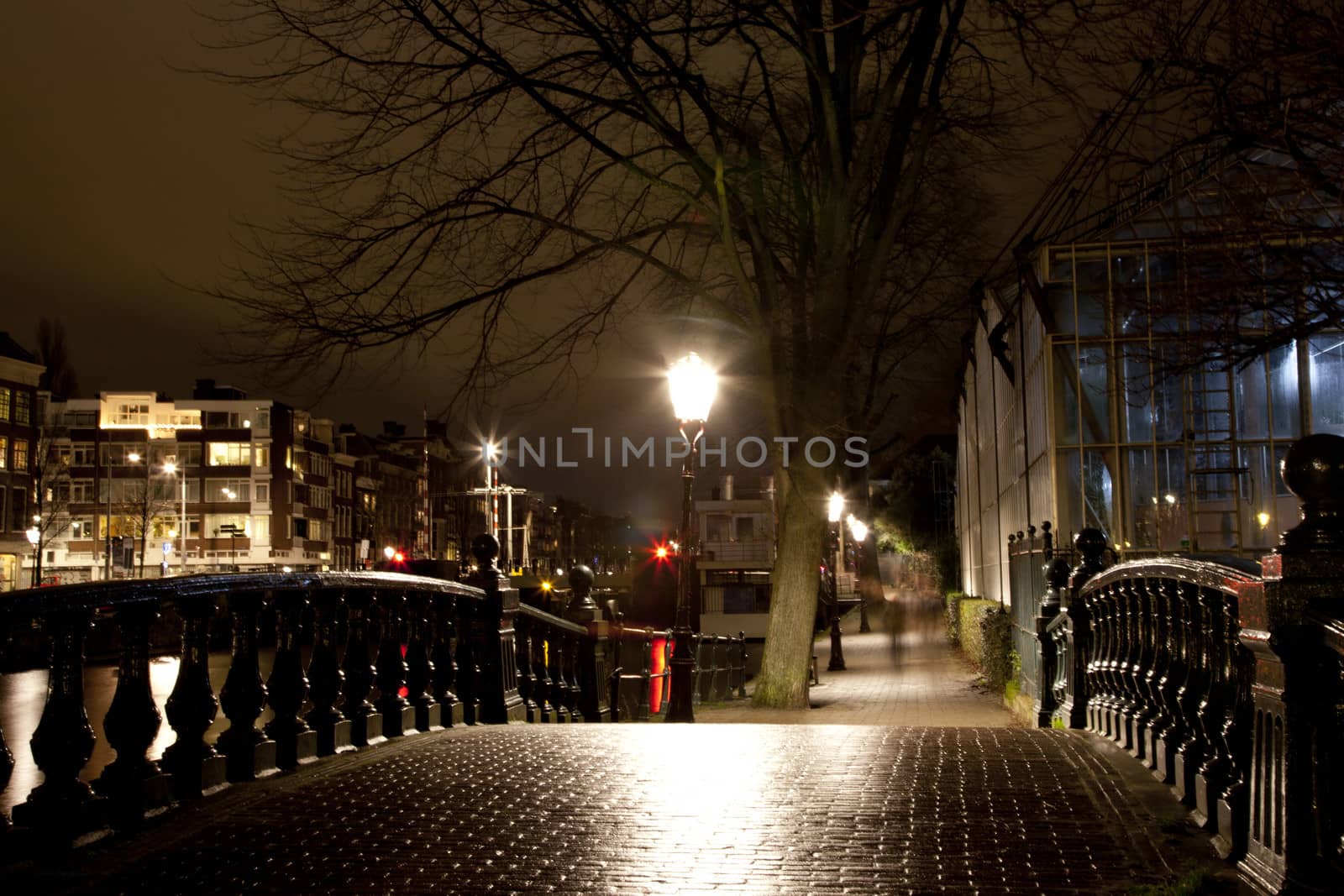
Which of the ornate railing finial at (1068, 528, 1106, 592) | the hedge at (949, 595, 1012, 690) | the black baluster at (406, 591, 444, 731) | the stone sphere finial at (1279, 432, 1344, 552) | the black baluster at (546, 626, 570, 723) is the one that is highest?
the stone sphere finial at (1279, 432, 1344, 552)

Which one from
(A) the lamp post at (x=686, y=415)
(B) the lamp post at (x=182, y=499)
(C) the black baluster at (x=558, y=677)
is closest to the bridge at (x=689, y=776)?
(C) the black baluster at (x=558, y=677)

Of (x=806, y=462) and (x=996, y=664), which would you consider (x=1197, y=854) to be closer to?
(x=806, y=462)

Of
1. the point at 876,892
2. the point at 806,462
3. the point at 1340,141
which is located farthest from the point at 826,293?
the point at 876,892

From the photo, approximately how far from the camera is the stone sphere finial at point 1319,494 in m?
3.66

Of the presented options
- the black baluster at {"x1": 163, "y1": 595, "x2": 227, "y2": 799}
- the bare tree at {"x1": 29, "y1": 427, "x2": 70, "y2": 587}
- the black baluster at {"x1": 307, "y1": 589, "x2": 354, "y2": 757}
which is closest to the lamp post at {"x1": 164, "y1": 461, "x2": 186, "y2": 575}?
the bare tree at {"x1": 29, "y1": 427, "x2": 70, "y2": 587}

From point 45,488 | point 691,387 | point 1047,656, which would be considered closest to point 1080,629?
point 1047,656

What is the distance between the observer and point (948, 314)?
25.0 m

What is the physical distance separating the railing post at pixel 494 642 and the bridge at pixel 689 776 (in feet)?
5.08

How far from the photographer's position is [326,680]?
23.5 feet

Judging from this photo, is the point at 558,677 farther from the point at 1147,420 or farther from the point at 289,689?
the point at 1147,420

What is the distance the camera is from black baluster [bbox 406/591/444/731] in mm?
8516

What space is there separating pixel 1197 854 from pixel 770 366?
12.0 metres

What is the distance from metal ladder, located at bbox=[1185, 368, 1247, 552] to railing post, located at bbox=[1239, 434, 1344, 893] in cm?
1648

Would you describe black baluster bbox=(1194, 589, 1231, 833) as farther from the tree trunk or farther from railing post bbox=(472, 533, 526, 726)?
the tree trunk
